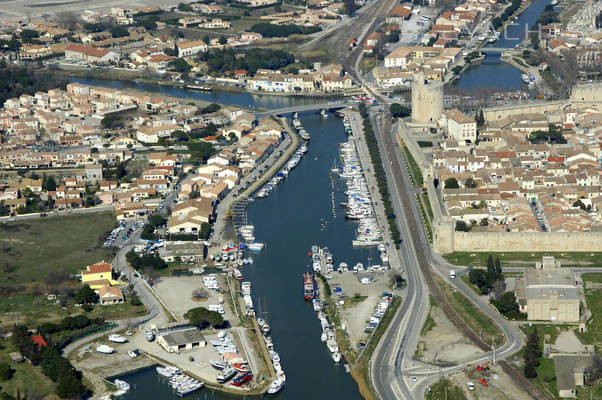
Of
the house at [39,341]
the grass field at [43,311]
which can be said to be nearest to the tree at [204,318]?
the grass field at [43,311]

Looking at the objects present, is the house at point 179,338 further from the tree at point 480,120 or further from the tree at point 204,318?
the tree at point 480,120

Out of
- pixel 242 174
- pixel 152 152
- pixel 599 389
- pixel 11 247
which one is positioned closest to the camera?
pixel 599 389

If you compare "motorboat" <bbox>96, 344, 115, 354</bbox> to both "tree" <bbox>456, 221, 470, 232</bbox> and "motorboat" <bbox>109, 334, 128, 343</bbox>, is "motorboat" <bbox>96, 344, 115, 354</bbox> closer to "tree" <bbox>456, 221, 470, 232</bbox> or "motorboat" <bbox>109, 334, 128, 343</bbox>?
"motorboat" <bbox>109, 334, 128, 343</bbox>

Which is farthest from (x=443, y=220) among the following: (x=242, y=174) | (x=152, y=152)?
(x=152, y=152)

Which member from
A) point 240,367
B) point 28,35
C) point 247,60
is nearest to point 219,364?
point 240,367

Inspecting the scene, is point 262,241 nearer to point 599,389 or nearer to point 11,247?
point 11,247

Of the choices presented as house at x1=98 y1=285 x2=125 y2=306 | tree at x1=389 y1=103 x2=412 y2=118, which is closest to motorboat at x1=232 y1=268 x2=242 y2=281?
house at x1=98 y1=285 x2=125 y2=306
